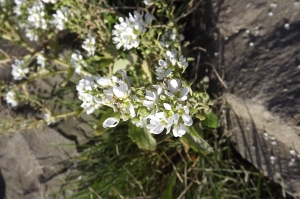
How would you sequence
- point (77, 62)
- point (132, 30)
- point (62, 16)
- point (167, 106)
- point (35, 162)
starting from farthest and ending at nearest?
point (35, 162) → point (77, 62) → point (62, 16) → point (132, 30) → point (167, 106)

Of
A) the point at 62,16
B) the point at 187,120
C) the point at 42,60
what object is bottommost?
the point at 187,120

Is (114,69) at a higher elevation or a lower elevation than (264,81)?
higher

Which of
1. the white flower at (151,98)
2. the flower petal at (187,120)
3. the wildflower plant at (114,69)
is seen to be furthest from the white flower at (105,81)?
the flower petal at (187,120)

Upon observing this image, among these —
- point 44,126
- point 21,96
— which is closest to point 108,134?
point 44,126

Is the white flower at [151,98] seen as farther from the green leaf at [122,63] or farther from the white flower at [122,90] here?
the green leaf at [122,63]

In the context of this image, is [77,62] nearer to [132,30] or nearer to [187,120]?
[132,30]

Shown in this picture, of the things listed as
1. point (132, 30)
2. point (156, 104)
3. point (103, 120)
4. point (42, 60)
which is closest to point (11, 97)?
point (42, 60)

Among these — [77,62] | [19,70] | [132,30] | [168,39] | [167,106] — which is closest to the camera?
[167,106]
